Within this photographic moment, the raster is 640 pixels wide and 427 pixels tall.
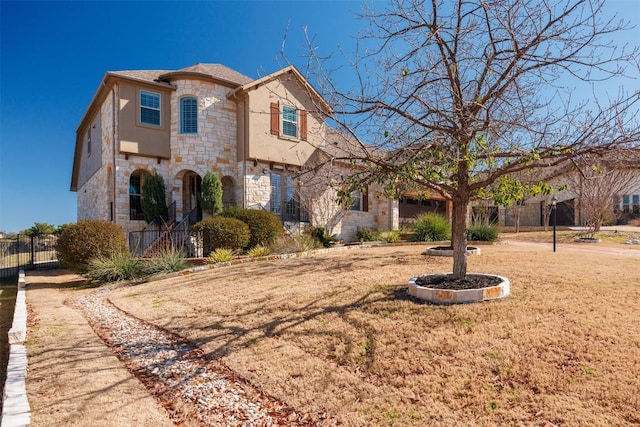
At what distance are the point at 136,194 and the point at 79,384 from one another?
1370 centimetres

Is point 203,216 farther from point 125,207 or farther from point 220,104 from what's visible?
point 220,104

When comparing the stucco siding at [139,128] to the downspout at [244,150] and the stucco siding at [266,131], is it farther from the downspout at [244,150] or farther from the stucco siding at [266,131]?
the stucco siding at [266,131]

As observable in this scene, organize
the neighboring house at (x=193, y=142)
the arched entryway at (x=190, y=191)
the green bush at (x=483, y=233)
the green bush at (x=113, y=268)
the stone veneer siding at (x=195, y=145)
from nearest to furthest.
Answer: the green bush at (x=113, y=268)
the green bush at (x=483, y=233)
the neighboring house at (x=193, y=142)
the stone veneer siding at (x=195, y=145)
the arched entryway at (x=190, y=191)

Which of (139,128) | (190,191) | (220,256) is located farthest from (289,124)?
(220,256)

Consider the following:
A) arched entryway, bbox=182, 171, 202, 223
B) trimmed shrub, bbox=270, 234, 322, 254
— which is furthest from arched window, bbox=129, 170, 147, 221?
trimmed shrub, bbox=270, 234, 322, 254

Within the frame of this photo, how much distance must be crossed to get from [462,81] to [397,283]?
3903mm

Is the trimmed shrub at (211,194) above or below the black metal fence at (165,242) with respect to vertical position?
above

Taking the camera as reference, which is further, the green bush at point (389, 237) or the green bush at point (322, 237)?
the green bush at point (389, 237)

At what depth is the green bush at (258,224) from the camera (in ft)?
46.2

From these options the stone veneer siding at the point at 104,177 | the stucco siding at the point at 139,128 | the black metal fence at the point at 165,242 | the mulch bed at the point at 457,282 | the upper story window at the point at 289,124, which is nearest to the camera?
the mulch bed at the point at 457,282

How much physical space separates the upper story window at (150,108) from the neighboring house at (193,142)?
0.04m

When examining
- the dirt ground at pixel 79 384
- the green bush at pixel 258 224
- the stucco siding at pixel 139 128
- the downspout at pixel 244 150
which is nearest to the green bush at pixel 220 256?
the green bush at pixel 258 224

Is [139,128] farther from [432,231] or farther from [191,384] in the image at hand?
[191,384]

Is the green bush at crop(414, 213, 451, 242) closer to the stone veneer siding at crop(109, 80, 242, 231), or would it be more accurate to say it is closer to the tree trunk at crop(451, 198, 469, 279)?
the stone veneer siding at crop(109, 80, 242, 231)
